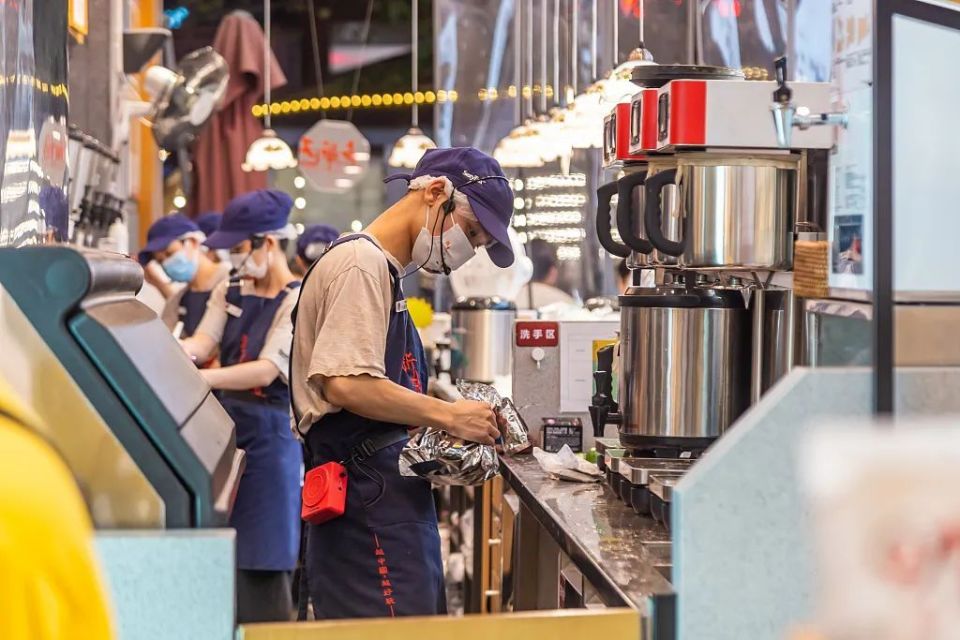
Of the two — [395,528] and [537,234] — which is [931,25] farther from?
[537,234]

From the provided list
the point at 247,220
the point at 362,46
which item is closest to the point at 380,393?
the point at 247,220

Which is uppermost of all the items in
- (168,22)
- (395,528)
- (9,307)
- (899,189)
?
(168,22)

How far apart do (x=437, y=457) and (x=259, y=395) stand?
86.0 inches

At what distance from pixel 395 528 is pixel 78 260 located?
1.29 metres

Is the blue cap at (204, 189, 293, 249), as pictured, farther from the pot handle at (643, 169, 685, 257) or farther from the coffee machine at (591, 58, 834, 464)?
the pot handle at (643, 169, 685, 257)

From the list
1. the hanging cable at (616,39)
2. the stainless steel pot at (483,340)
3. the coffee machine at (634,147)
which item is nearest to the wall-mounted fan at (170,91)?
the stainless steel pot at (483,340)

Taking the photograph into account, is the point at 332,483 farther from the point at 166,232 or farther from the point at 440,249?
the point at 166,232

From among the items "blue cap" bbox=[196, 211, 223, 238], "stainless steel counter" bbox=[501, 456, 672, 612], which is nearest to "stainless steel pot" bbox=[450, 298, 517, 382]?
"blue cap" bbox=[196, 211, 223, 238]

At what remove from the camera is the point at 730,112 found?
2537 mm

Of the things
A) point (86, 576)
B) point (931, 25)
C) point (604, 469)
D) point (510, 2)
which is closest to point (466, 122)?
point (510, 2)

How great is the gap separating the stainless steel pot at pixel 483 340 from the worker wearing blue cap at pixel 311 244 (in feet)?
4.85

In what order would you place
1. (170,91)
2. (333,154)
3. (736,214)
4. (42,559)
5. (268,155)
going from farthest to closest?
1. (333,154)
2. (268,155)
3. (170,91)
4. (736,214)
5. (42,559)

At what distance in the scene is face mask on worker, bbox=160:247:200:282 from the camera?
22.3ft

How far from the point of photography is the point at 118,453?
1.63 m
